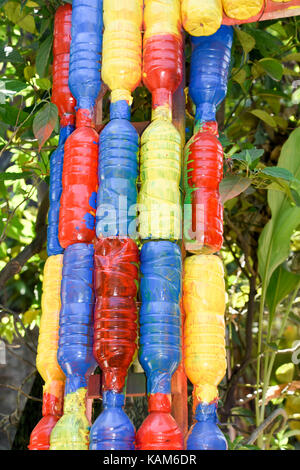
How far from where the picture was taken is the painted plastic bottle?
31.0 inches

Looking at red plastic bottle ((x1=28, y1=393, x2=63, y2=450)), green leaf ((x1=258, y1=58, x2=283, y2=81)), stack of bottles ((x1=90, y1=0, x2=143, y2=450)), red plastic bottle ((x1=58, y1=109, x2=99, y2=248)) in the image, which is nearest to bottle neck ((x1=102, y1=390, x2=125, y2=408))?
stack of bottles ((x1=90, y1=0, x2=143, y2=450))

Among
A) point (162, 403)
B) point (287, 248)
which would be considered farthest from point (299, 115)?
point (162, 403)

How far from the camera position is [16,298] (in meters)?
2.21

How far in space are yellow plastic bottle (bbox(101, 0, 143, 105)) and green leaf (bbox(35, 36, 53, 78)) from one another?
33 centimetres

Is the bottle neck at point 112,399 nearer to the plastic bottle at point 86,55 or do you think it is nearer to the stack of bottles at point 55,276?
the stack of bottles at point 55,276

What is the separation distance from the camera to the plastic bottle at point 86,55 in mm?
875

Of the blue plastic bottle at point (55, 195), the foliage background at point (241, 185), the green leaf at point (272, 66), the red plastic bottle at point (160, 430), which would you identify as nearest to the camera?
the red plastic bottle at point (160, 430)

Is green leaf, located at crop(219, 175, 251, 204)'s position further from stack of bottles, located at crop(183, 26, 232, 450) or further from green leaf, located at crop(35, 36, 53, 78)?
green leaf, located at crop(35, 36, 53, 78)

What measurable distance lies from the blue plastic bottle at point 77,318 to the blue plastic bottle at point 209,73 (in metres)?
0.27

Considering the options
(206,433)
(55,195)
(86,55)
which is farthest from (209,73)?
(206,433)

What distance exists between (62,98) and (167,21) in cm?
21

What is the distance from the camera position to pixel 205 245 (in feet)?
2.62

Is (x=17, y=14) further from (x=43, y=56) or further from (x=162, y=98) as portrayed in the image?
(x=162, y=98)

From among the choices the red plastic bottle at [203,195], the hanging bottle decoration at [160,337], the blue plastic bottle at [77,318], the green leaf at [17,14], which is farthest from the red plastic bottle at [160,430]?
the green leaf at [17,14]
